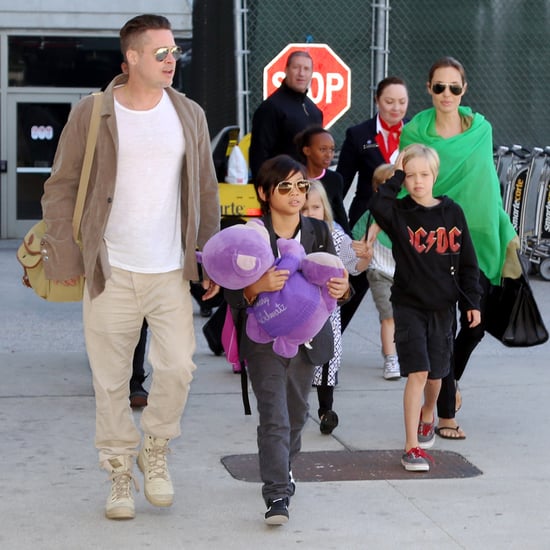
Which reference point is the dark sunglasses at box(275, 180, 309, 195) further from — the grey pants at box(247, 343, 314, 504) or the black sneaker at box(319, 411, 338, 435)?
the black sneaker at box(319, 411, 338, 435)

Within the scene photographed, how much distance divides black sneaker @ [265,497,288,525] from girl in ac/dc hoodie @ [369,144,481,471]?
3.58 ft

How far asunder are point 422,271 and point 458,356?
93cm

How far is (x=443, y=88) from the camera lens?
242 inches

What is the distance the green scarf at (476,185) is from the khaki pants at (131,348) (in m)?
1.92

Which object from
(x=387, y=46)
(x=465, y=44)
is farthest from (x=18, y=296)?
(x=465, y=44)

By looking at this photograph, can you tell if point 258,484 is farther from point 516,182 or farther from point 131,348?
point 516,182

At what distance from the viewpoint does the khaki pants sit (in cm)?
468

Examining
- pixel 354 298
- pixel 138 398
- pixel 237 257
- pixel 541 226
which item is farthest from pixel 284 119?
pixel 541 226

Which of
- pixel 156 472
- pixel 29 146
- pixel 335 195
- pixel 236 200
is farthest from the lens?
pixel 29 146

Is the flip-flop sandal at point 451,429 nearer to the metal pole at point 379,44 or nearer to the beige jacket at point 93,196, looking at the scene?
the beige jacket at point 93,196

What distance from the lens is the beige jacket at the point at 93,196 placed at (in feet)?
15.0

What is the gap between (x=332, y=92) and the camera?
42.6ft

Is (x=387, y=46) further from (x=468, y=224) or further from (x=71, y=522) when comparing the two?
(x=71, y=522)

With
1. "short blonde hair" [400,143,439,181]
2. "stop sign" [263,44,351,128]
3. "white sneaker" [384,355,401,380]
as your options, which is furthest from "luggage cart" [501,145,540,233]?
"short blonde hair" [400,143,439,181]
